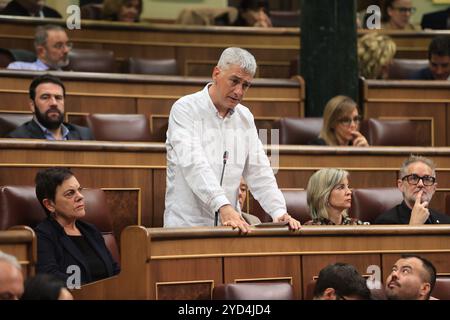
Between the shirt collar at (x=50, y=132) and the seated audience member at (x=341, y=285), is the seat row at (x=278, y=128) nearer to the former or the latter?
the shirt collar at (x=50, y=132)

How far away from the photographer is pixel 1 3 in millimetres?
6414

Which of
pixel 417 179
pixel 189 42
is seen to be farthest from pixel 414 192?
pixel 189 42

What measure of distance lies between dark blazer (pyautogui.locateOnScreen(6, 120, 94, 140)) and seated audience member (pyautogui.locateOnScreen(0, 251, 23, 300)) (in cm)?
176

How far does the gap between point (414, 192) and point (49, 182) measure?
130 centimetres

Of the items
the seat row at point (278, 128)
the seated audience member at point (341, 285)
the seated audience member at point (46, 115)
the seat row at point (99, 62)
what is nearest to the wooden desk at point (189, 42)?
the seat row at point (99, 62)

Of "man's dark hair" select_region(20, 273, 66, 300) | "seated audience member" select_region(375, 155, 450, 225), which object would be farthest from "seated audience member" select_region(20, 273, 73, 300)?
"seated audience member" select_region(375, 155, 450, 225)

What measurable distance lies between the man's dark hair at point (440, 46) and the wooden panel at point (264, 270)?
2.46 metres

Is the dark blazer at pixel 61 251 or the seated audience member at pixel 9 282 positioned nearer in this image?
the seated audience member at pixel 9 282

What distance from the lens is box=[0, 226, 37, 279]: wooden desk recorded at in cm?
313

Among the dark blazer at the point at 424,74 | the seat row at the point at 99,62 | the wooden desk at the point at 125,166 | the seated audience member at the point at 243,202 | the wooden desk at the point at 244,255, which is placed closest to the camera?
the wooden desk at the point at 244,255

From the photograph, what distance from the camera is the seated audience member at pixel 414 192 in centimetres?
399

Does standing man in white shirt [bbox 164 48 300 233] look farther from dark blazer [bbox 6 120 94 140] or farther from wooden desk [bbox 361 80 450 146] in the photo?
wooden desk [bbox 361 80 450 146]
